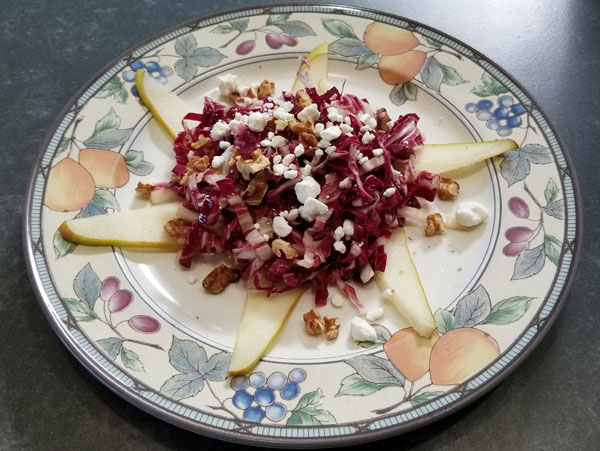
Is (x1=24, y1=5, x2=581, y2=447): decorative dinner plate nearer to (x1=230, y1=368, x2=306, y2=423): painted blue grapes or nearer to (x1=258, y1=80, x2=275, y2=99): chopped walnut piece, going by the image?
(x1=230, y1=368, x2=306, y2=423): painted blue grapes

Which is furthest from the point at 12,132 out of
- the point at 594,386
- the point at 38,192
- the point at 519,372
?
the point at 594,386

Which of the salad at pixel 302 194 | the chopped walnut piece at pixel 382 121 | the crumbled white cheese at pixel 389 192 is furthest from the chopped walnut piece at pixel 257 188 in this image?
the chopped walnut piece at pixel 382 121

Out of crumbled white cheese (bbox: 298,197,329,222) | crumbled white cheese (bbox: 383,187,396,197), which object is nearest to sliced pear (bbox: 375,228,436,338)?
crumbled white cheese (bbox: 383,187,396,197)

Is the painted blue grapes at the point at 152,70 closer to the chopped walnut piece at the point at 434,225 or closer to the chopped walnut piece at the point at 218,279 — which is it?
the chopped walnut piece at the point at 218,279

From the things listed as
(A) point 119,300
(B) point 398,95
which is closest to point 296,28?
(B) point 398,95

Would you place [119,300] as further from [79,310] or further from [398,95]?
[398,95]

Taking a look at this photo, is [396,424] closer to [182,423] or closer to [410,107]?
[182,423]

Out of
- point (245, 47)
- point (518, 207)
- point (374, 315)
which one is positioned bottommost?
point (374, 315)
